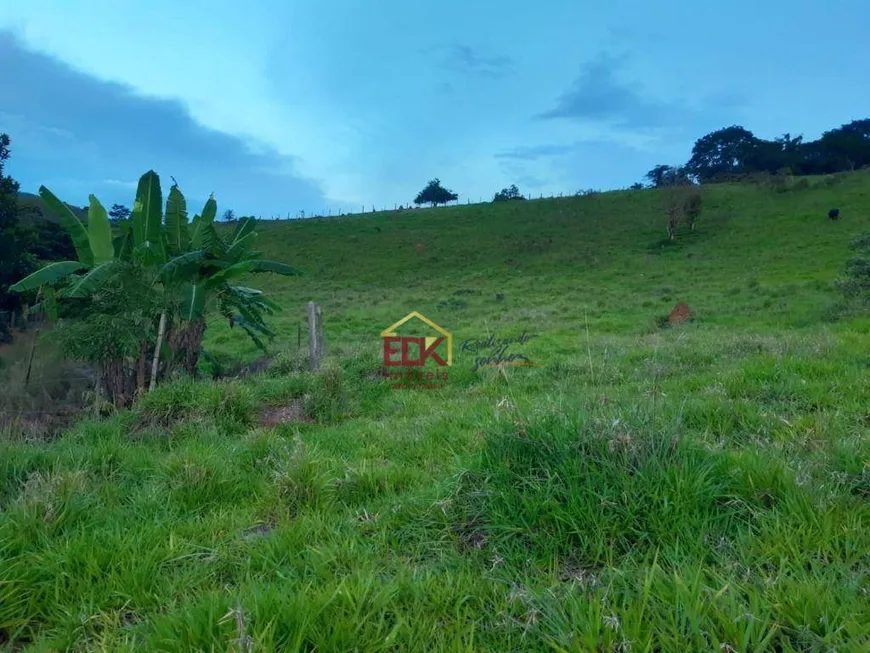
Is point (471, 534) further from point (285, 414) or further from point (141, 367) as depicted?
point (141, 367)

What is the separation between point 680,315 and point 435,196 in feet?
184

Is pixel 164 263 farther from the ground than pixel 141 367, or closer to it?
farther from the ground

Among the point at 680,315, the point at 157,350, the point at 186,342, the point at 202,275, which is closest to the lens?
the point at 157,350

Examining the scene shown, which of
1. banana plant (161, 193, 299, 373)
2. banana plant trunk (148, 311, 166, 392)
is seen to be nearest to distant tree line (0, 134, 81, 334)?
banana plant (161, 193, 299, 373)

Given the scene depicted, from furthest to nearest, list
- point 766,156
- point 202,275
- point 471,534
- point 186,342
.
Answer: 1. point 766,156
2. point 202,275
3. point 186,342
4. point 471,534

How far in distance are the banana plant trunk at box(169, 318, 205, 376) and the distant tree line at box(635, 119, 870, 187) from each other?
41.8m

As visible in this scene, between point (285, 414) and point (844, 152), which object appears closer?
point (285, 414)

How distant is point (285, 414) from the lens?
21.0 ft

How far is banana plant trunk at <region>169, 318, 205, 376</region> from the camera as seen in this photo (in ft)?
27.1

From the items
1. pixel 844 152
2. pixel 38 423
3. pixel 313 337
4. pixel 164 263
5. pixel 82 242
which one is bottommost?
pixel 38 423

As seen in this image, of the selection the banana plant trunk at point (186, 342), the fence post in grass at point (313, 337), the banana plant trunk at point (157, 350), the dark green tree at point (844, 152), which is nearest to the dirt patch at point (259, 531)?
the banana plant trunk at point (157, 350)

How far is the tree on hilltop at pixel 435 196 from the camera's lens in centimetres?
6775

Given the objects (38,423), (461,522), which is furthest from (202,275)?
(461,522)

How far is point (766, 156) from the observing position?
59.8m
